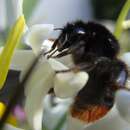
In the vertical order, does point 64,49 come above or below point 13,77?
above

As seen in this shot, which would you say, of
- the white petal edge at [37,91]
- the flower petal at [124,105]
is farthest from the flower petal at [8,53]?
the flower petal at [124,105]

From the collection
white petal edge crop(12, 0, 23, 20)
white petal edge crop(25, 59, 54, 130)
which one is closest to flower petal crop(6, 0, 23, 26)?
white petal edge crop(12, 0, 23, 20)

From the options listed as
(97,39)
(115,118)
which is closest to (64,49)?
(97,39)

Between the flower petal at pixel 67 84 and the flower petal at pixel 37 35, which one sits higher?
the flower petal at pixel 37 35

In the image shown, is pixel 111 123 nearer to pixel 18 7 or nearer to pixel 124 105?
pixel 124 105

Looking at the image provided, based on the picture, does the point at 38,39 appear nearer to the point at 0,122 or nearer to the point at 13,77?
the point at 13,77

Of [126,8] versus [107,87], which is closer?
[107,87]

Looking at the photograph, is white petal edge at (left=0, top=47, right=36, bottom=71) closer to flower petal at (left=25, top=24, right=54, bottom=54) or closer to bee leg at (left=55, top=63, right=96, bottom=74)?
flower petal at (left=25, top=24, right=54, bottom=54)

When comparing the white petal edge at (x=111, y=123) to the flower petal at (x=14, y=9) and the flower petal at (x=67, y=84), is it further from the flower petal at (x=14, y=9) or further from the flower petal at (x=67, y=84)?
the flower petal at (x=14, y=9)
